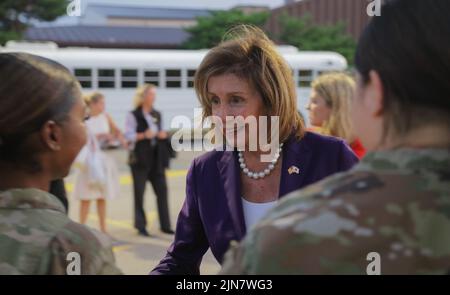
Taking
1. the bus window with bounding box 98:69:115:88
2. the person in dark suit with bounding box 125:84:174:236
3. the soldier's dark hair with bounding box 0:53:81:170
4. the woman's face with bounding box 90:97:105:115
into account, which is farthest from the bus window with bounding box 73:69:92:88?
the soldier's dark hair with bounding box 0:53:81:170

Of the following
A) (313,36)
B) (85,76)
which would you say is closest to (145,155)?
(85,76)

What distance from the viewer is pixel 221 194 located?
2.39 meters

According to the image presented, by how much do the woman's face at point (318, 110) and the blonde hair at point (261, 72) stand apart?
7.07 feet

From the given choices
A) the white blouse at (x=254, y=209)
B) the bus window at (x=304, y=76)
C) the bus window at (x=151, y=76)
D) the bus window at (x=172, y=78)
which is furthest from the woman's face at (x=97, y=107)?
the bus window at (x=304, y=76)

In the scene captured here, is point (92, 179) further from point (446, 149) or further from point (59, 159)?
point (446, 149)

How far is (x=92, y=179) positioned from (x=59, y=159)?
18.9ft

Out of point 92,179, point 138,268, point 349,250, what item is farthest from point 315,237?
point 92,179

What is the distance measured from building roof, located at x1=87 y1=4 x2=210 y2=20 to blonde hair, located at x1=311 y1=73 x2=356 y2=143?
2005 inches

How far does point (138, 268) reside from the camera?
19.7ft

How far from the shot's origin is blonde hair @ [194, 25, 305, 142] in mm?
2490

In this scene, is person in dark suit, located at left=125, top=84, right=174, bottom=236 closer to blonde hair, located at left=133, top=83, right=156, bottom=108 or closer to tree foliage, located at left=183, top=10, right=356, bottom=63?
blonde hair, located at left=133, top=83, right=156, bottom=108

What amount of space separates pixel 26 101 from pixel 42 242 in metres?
0.30

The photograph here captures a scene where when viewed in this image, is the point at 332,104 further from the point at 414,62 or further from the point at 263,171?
the point at 414,62
